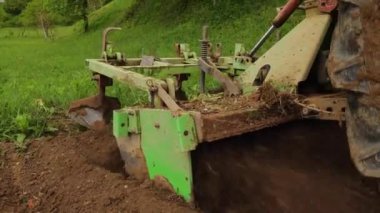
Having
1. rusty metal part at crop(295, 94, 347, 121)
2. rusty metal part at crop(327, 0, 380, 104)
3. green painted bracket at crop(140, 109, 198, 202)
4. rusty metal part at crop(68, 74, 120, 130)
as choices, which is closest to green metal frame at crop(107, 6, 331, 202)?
green painted bracket at crop(140, 109, 198, 202)

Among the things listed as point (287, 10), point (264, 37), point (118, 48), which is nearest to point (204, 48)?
point (264, 37)

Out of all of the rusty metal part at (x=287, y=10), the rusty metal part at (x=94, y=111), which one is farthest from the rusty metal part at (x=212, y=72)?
the rusty metal part at (x=94, y=111)

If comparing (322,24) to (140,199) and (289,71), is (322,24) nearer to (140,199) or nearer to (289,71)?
(289,71)

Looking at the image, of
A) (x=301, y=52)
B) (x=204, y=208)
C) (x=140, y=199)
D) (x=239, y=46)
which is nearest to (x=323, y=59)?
(x=301, y=52)

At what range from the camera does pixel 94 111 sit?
5555mm

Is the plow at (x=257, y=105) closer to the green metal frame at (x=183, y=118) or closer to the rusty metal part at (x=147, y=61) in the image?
the green metal frame at (x=183, y=118)

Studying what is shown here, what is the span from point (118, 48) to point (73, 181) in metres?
19.2

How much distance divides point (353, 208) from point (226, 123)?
0.91 metres

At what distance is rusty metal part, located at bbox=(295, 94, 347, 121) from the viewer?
3.12m

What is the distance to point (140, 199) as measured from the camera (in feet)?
12.7

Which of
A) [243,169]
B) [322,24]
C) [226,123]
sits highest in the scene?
[322,24]

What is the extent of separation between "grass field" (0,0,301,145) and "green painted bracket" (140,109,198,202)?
1761 millimetres

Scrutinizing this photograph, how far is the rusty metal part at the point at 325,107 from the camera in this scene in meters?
3.12

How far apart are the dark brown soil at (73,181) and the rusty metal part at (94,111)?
0.19m
